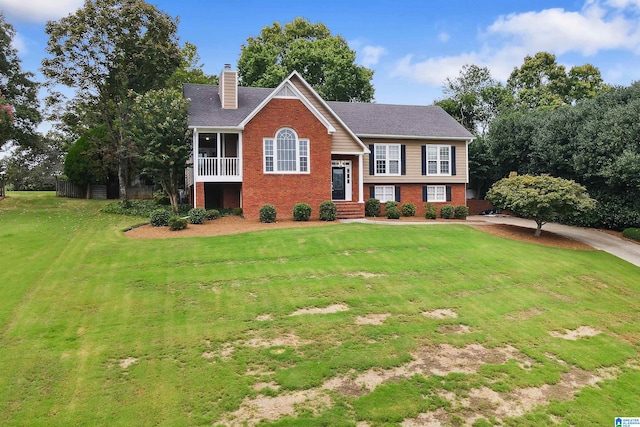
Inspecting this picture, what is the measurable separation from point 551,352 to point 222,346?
6.65 metres

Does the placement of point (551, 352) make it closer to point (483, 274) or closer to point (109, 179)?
point (483, 274)

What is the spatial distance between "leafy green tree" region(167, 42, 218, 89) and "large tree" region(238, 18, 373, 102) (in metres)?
3.35

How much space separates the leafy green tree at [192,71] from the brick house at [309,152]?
553 inches

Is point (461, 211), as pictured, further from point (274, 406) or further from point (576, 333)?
point (274, 406)

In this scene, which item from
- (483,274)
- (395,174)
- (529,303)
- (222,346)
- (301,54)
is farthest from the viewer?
(301,54)

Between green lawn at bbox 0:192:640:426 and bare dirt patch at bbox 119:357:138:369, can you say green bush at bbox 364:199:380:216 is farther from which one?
bare dirt patch at bbox 119:357:138:369

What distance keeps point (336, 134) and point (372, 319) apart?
623 inches

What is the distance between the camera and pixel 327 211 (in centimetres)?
2172

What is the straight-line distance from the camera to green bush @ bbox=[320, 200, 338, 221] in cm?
2172

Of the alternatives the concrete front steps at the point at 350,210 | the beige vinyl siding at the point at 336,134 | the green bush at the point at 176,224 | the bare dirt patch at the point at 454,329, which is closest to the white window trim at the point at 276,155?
the beige vinyl siding at the point at 336,134

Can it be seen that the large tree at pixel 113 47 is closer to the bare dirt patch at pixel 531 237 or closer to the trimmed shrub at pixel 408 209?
the trimmed shrub at pixel 408 209

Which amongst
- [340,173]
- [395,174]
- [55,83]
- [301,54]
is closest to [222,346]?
[340,173]

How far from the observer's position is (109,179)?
108 ft

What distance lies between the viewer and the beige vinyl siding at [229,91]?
2391 centimetres
